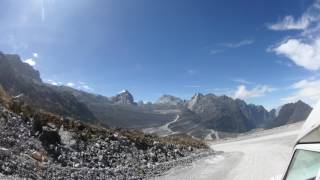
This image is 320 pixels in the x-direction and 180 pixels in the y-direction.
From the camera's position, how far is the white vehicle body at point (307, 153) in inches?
97.3

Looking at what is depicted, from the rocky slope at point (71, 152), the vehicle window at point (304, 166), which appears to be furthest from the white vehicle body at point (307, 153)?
the rocky slope at point (71, 152)

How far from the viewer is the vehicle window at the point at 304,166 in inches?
101

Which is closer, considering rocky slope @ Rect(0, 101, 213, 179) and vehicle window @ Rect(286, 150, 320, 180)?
vehicle window @ Rect(286, 150, 320, 180)

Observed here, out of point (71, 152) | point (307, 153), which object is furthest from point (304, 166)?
point (71, 152)

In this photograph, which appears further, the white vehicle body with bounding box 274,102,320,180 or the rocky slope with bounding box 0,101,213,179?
the rocky slope with bounding box 0,101,213,179

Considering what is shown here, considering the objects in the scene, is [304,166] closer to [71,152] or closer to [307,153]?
[307,153]

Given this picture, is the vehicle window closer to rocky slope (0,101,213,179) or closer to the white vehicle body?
the white vehicle body

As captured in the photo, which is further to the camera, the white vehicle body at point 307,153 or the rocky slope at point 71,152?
the rocky slope at point 71,152

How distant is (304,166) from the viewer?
2979 mm

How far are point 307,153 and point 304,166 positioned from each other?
19 cm

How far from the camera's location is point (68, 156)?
17703mm

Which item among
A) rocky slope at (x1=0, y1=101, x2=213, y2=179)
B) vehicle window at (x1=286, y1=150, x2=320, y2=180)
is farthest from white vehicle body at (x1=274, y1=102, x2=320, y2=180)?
rocky slope at (x1=0, y1=101, x2=213, y2=179)

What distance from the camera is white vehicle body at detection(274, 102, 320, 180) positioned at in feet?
8.11

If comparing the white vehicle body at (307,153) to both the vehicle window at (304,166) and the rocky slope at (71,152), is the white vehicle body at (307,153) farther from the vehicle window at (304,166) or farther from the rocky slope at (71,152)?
the rocky slope at (71,152)
